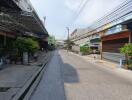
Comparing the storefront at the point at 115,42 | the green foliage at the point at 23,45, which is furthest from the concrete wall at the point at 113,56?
the green foliage at the point at 23,45

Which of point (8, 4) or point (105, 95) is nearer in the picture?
point (105, 95)

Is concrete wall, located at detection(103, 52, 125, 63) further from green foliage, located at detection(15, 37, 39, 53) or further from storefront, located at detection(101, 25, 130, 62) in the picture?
green foliage, located at detection(15, 37, 39, 53)

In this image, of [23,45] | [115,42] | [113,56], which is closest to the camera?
[23,45]

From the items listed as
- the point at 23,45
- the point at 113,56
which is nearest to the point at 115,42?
the point at 113,56

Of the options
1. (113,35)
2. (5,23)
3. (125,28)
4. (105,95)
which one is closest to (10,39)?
(5,23)

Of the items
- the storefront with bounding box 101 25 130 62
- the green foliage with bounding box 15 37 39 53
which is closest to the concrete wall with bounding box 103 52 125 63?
the storefront with bounding box 101 25 130 62

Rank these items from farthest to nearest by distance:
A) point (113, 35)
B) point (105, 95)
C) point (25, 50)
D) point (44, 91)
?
1. point (113, 35)
2. point (25, 50)
3. point (44, 91)
4. point (105, 95)

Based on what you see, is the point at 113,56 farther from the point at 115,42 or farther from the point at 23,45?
the point at 23,45

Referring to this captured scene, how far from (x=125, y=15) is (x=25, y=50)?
9810mm

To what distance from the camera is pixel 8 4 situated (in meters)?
15.7

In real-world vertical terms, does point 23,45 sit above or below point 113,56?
above

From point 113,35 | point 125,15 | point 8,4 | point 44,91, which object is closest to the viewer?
point 44,91

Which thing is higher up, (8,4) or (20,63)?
(8,4)

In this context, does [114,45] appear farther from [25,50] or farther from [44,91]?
[44,91]
